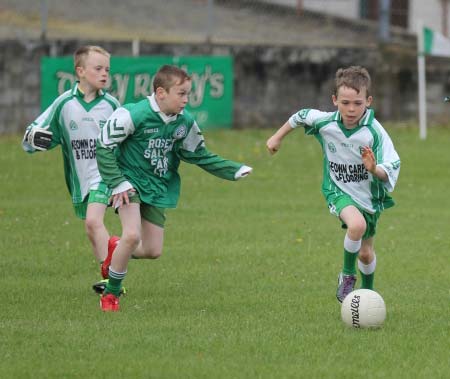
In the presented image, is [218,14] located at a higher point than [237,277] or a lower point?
higher

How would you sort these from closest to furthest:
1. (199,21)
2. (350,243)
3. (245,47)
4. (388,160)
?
(388,160), (350,243), (245,47), (199,21)

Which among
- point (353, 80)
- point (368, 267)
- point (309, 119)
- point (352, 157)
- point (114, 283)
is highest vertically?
point (353, 80)

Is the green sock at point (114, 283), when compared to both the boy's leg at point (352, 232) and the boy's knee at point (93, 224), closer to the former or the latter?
the boy's knee at point (93, 224)

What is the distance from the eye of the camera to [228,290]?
29.7 ft

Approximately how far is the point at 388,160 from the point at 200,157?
1382 millimetres

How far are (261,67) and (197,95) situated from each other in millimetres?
1695

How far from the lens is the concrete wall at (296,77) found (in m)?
20.3

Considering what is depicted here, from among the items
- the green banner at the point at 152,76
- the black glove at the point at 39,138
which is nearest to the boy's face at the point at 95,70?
the black glove at the point at 39,138

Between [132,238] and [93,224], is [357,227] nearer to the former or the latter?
[132,238]

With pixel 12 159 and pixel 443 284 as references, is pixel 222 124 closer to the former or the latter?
pixel 12 159

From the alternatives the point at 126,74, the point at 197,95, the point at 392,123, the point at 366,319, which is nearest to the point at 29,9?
the point at 126,74

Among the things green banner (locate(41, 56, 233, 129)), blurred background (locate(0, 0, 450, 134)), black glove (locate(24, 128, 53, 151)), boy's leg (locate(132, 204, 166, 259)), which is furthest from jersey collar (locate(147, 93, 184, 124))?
blurred background (locate(0, 0, 450, 134))

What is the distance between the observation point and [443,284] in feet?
30.5

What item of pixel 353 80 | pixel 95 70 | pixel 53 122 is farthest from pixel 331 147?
pixel 53 122
